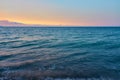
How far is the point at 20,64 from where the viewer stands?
1232 centimetres

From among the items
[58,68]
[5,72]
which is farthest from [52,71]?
[5,72]

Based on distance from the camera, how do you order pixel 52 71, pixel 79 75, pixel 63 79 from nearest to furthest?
pixel 63 79
pixel 79 75
pixel 52 71

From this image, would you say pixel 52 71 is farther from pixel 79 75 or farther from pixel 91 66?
pixel 91 66

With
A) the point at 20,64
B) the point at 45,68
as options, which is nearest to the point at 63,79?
the point at 45,68

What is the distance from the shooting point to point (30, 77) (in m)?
9.16

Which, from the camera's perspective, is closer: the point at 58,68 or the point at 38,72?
the point at 38,72

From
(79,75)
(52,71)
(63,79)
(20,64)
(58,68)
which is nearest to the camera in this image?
(63,79)

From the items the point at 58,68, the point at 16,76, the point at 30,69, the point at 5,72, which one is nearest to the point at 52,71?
the point at 58,68

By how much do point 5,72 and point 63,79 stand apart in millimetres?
3933

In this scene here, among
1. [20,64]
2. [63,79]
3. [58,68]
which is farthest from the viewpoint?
[20,64]

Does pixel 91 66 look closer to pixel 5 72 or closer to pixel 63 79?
pixel 63 79

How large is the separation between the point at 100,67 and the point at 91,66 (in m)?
0.67

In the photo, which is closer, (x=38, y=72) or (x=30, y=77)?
(x=30, y=77)

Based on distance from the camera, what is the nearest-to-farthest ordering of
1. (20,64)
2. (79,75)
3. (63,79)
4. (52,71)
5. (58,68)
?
1. (63,79)
2. (79,75)
3. (52,71)
4. (58,68)
5. (20,64)
